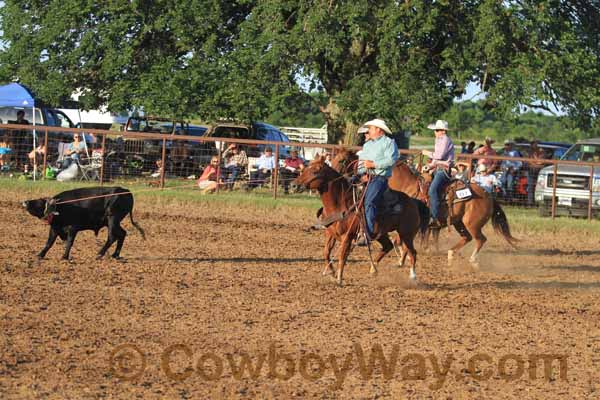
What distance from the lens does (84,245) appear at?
1454 cm

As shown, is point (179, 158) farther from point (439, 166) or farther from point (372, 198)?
point (372, 198)

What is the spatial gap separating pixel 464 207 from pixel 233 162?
842 cm

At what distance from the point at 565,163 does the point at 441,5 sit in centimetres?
573

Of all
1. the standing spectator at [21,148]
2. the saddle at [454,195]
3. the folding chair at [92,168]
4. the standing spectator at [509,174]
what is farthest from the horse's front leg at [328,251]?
the standing spectator at [21,148]

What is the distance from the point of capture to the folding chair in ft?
74.8

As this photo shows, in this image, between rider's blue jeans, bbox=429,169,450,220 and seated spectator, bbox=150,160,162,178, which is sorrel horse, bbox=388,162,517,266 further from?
seated spectator, bbox=150,160,162,178

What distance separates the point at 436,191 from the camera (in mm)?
14602

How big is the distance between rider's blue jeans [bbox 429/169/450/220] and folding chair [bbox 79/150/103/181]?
10.5 metres

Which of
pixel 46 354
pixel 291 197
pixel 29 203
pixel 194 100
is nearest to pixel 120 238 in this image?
pixel 29 203

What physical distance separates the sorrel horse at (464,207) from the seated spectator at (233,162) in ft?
26.2

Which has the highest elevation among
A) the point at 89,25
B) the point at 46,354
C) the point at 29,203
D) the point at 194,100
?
the point at 89,25

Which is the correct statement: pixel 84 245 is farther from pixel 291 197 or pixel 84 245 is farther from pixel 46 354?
pixel 291 197

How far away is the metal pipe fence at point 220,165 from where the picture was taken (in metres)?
21.8

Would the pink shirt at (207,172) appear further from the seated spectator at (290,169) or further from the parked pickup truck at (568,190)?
the parked pickup truck at (568,190)
